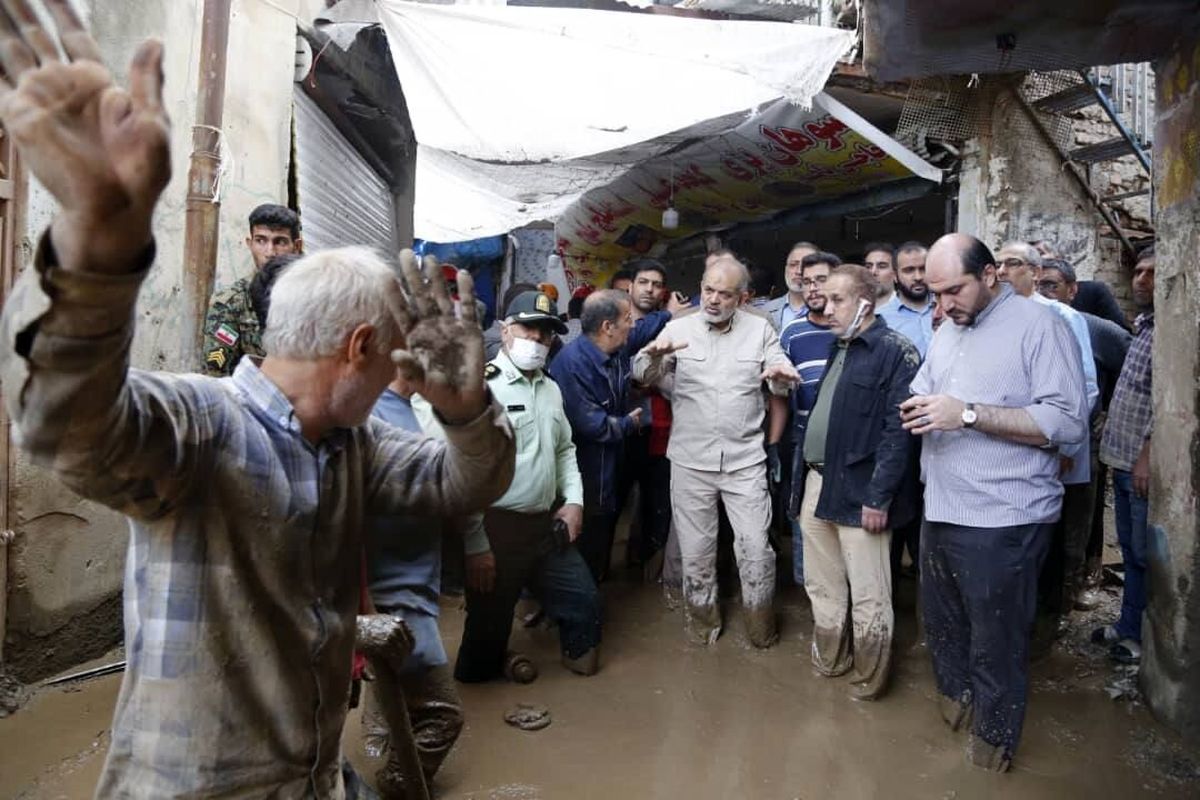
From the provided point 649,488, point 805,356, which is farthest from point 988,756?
point 649,488

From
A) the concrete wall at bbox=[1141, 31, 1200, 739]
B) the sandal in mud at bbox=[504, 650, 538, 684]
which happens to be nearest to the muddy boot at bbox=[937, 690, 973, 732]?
the concrete wall at bbox=[1141, 31, 1200, 739]

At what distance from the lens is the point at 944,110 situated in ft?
21.5

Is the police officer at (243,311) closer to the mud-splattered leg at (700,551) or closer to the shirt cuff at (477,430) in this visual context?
the shirt cuff at (477,430)

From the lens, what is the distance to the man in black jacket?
12.3 feet

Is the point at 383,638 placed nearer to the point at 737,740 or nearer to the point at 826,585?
the point at 737,740

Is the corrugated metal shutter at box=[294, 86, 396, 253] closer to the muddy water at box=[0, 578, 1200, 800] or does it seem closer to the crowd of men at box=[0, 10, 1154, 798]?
the crowd of men at box=[0, 10, 1154, 798]

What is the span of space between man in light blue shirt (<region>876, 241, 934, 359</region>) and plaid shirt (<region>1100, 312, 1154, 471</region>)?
1.02 m

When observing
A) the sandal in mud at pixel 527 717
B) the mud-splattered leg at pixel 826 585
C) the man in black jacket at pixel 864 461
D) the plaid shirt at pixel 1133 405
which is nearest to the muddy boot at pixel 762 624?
the mud-splattered leg at pixel 826 585

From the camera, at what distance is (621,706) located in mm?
3848

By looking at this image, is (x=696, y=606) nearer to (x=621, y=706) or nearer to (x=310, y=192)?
(x=621, y=706)

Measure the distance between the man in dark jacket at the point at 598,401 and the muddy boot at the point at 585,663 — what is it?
33.7 inches

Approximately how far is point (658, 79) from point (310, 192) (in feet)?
8.58

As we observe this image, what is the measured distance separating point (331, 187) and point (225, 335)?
330 cm

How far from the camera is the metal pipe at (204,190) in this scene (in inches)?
129
